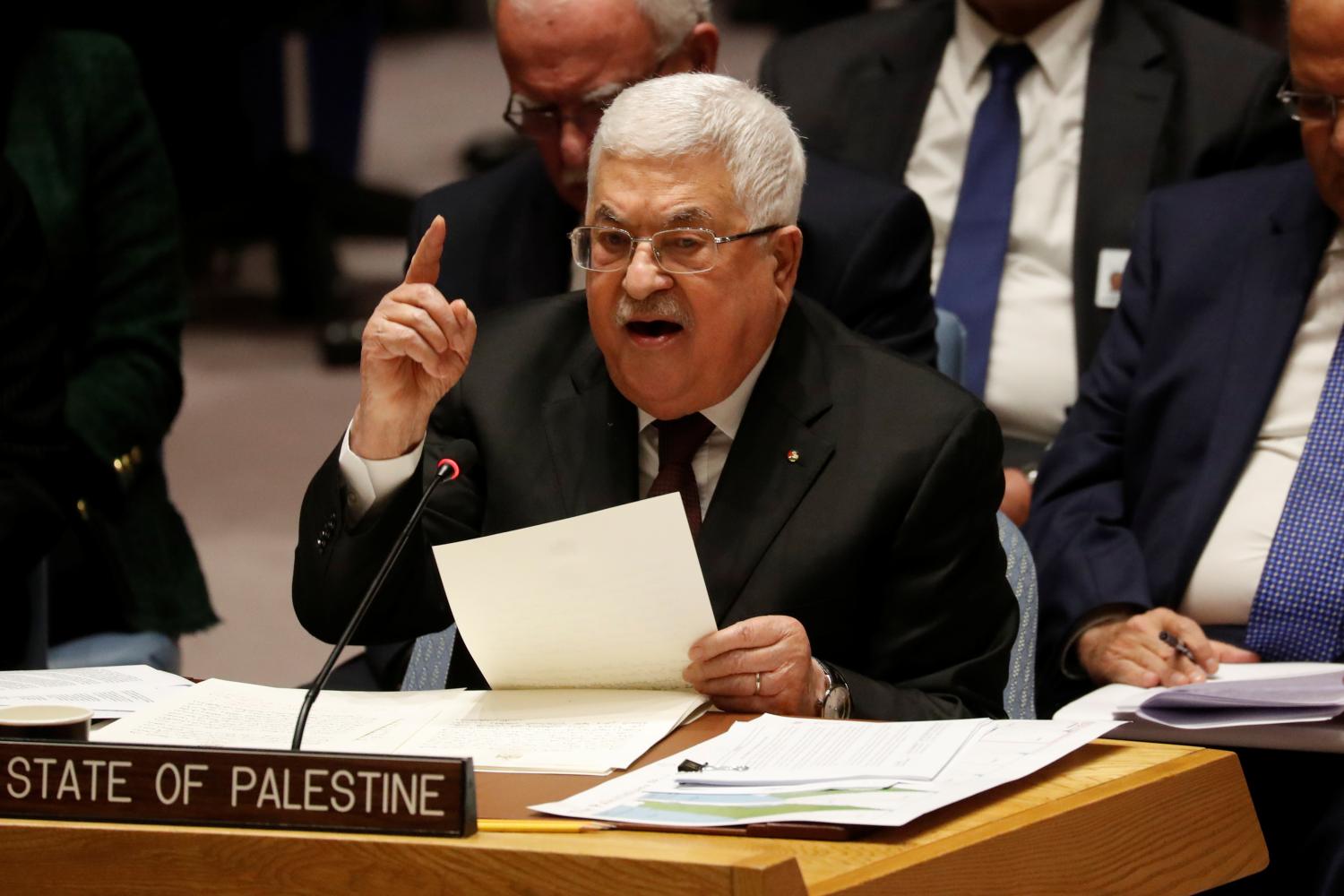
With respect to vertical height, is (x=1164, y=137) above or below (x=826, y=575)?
above

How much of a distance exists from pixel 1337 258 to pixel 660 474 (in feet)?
4.07

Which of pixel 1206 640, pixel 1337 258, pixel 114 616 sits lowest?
pixel 114 616

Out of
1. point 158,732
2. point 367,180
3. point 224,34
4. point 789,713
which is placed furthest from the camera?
point 367,180

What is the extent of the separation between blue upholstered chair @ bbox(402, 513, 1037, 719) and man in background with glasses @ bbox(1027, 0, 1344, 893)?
273mm

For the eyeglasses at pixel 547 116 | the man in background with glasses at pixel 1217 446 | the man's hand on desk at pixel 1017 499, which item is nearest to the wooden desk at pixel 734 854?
the man in background with glasses at pixel 1217 446

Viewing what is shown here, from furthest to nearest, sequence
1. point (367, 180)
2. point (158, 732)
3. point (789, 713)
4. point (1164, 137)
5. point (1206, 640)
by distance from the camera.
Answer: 1. point (367, 180)
2. point (1164, 137)
3. point (1206, 640)
4. point (789, 713)
5. point (158, 732)

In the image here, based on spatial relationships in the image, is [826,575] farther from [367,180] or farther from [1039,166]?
[367,180]

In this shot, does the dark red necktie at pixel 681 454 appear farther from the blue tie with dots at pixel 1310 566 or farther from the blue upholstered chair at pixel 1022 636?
the blue tie with dots at pixel 1310 566

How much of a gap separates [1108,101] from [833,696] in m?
1.80

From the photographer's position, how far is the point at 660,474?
2.32 metres

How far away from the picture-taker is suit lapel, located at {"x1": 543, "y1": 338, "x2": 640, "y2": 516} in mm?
2324

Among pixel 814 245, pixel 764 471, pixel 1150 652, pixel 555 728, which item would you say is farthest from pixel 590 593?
pixel 814 245

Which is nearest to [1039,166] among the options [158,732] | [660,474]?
[660,474]

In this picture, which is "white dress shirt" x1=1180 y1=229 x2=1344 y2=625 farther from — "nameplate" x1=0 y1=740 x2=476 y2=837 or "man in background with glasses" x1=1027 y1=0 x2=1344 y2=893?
"nameplate" x1=0 y1=740 x2=476 y2=837
